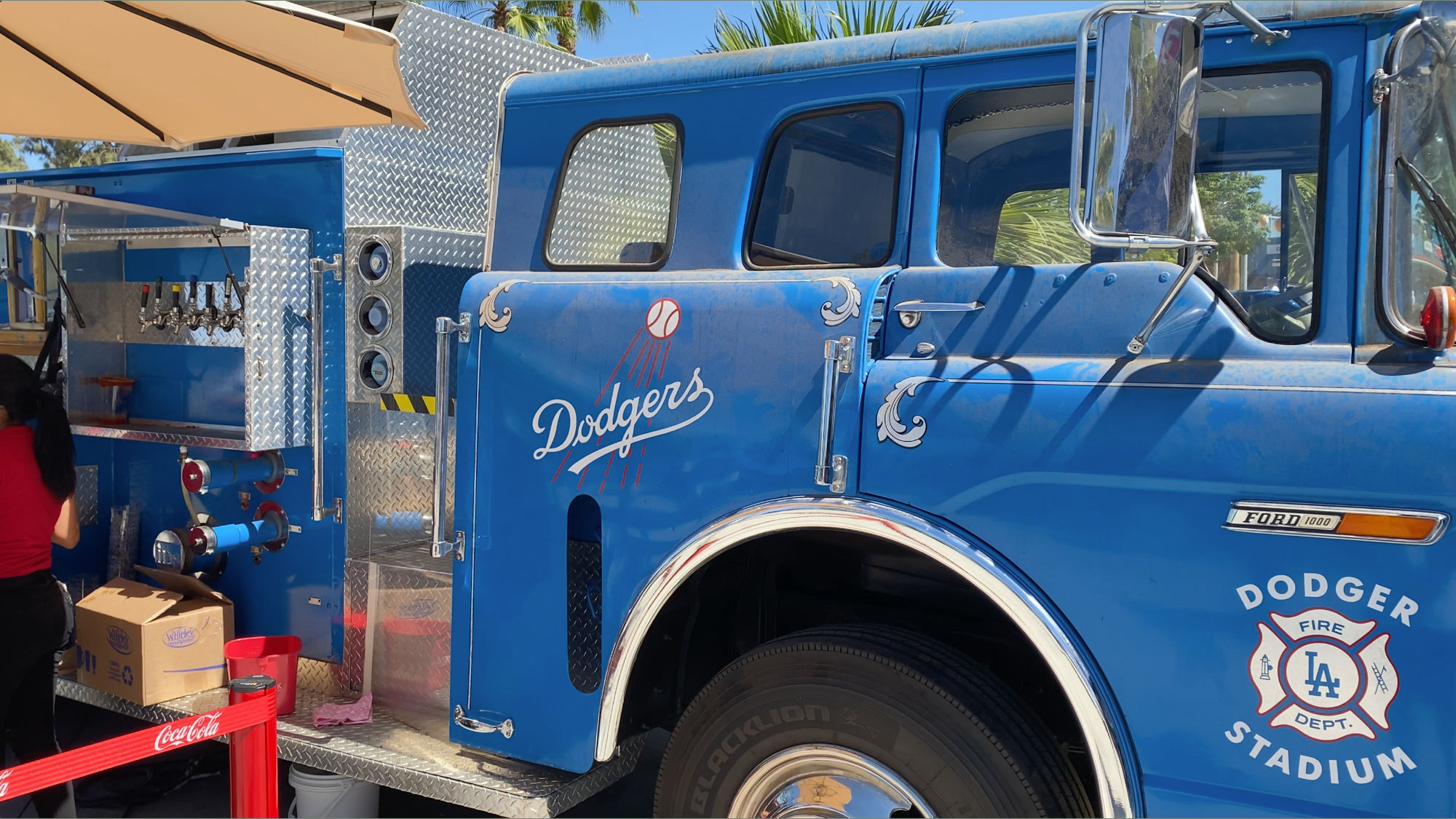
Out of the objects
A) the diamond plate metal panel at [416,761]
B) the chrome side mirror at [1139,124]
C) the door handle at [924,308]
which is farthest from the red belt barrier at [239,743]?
the chrome side mirror at [1139,124]

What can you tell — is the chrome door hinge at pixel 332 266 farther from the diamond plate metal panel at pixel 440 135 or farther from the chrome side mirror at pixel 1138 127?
the chrome side mirror at pixel 1138 127

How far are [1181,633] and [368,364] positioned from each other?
2.97 m

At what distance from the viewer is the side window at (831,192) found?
9.56ft

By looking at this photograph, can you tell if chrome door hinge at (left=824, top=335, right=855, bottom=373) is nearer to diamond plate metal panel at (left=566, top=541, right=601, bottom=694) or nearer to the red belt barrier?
diamond plate metal panel at (left=566, top=541, right=601, bottom=694)

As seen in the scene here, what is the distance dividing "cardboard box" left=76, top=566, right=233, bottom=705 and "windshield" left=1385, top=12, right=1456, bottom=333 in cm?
412

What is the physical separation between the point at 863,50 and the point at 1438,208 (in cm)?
140

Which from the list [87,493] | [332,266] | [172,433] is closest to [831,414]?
[332,266]

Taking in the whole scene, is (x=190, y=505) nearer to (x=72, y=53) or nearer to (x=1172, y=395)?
(x=72, y=53)

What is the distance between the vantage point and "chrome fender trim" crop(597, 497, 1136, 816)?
7.95ft

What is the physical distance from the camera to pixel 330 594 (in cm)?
432

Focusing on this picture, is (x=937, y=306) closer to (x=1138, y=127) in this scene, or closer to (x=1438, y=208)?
(x=1138, y=127)

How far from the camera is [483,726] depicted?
332 centimetres

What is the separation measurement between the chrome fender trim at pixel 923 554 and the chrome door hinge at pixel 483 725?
336 mm

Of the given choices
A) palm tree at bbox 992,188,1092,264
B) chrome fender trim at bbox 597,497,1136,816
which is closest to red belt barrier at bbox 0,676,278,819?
chrome fender trim at bbox 597,497,1136,816
